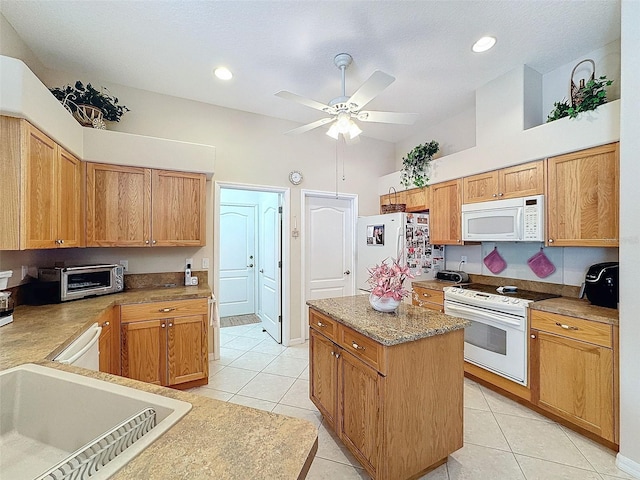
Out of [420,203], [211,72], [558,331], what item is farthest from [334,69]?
[558,331]

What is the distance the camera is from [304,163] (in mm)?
3834

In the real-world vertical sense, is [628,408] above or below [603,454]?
above

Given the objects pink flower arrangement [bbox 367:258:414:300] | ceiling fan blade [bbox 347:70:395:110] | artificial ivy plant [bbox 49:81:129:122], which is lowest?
pink flower arrangement [bbox 367:258:414:300]

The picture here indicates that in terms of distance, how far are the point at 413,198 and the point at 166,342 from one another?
3215 millimetres

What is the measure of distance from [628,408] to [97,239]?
4071mm

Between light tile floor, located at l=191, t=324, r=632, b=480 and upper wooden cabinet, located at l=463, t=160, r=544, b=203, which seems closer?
light tile floor, located at l=191, t=324, r=632, b=480

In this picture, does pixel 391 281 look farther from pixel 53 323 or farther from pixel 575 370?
pixel 53 323

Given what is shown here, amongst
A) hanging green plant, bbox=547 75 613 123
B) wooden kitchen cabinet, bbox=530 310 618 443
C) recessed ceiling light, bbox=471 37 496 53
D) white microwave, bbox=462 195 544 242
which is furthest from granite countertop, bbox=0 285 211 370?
hanging green plant, bbox=547 75 613 123

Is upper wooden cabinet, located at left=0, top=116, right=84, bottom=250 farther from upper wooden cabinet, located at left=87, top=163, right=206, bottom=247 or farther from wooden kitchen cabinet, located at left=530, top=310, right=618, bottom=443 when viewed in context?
wooden kitchen cabinet, located at left=530, top=310, right=618, bottom=443

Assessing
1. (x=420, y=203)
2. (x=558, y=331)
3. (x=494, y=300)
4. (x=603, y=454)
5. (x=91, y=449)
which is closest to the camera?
(x=91, y=449)

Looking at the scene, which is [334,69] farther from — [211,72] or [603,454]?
[603,454]

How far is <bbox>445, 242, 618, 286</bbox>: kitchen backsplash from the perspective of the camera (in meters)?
2.47

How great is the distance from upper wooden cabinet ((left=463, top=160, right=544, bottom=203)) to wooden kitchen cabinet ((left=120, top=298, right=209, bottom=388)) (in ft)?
9.61

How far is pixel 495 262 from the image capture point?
321 cm
